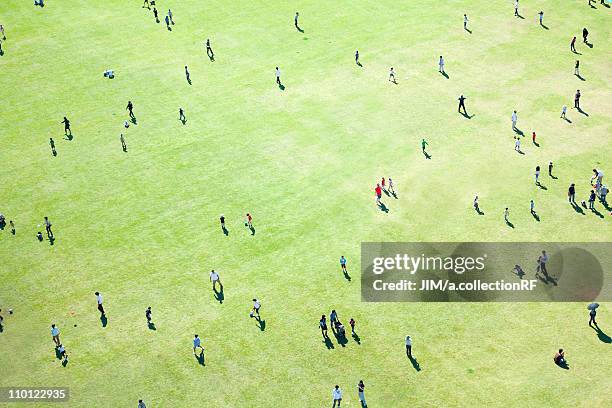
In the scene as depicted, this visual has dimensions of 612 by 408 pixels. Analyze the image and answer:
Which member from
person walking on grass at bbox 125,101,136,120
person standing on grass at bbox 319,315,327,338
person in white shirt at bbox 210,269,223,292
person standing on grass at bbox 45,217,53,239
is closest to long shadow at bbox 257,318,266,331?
person standing on grass at bbox 319,315,327,338

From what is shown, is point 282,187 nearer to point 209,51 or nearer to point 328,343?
point 328,343

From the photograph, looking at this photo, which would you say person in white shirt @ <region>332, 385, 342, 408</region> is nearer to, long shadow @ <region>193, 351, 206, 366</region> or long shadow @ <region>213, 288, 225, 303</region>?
long shadow @ <region>193, 351, 206, 366</region>

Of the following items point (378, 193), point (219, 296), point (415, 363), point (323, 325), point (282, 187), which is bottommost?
point (415, 363)

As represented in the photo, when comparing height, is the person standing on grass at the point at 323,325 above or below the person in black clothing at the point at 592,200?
below

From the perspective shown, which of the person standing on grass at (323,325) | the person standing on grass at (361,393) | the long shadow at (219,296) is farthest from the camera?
the long shadow at (219,296)

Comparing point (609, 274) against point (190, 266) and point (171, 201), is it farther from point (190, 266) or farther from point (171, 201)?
point (171, 201)

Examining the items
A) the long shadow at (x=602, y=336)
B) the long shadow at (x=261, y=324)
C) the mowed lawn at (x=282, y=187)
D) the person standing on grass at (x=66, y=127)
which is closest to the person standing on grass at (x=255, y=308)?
the long shadow at (x=261, y=324)

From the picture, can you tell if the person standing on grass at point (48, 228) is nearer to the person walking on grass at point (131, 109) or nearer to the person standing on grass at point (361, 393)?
the person walking on grass at point (131, 109)

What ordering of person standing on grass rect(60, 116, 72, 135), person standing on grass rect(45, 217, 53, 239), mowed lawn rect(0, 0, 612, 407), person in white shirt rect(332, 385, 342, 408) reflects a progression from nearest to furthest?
1. person in white shirt rect(332, 385, 342, 408)
2. mowed lawn rect(0, 0, 612, 407)
3. person standing on grass rect(45, 217, 53, 239)
4. person standing on grass rect(60, 116, 72, 135)

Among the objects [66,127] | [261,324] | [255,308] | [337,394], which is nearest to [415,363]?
[337,394]

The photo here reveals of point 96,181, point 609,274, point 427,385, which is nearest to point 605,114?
point 609,274
